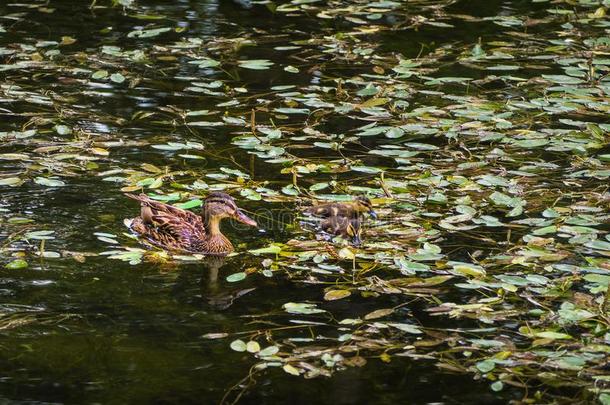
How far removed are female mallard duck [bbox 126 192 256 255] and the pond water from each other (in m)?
0.16

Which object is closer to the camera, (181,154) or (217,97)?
(181,154)

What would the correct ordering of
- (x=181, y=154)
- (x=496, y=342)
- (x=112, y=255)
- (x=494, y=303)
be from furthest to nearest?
(x=181, y=154), (x=112, y=255), (x=494, y=303), (x=496, y=342)

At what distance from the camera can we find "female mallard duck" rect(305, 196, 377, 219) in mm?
6960

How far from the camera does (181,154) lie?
27.1ft

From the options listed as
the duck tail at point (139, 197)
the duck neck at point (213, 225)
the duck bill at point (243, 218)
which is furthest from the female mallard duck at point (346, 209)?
the duck tail at point (139, 197)

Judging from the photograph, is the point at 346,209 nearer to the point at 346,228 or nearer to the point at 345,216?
the point at 345,216

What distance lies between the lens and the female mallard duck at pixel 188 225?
701 centimetres

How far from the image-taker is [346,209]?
6.95 meters

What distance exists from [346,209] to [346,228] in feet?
0.52

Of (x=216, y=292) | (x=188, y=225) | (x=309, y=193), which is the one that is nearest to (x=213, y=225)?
(x=188, y=225)

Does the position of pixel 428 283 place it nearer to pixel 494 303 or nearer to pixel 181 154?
pixel 494 303

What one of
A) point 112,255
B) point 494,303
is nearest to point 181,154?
point 112,255

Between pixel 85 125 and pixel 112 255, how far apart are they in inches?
88.5

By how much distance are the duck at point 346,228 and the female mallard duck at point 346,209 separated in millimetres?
38
